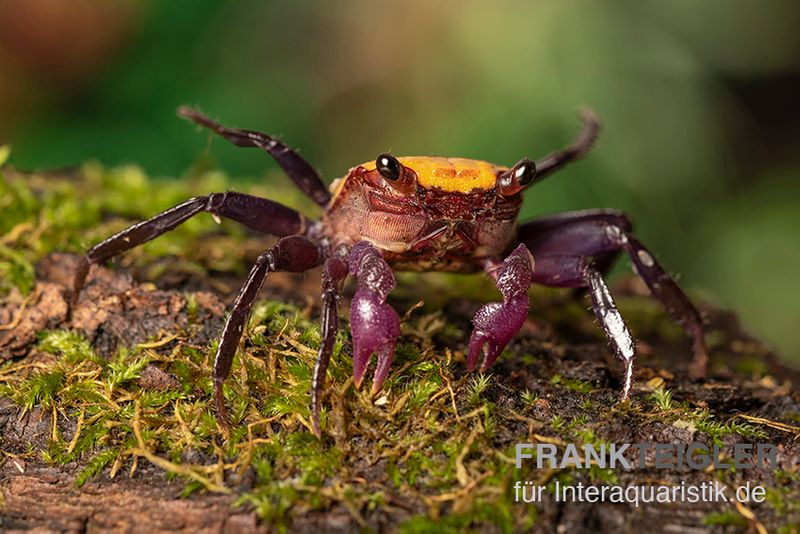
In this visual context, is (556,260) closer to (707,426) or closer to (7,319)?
(707,426)

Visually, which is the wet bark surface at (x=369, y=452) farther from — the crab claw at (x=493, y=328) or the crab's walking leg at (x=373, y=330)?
the crab's walking leg at (x=373, y=330)

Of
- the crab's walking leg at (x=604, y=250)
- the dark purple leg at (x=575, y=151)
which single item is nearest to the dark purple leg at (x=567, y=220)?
the crab's walking leg at (x=604, y=250)

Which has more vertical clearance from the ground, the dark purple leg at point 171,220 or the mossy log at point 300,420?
the dark purple leg at point 171,220

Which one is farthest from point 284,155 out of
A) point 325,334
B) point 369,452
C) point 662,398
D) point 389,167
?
point 662,398

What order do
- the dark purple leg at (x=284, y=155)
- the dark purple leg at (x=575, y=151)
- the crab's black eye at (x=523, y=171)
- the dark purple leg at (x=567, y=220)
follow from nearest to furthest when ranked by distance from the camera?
the crab's black eye at (x=523, y=171), the dark purple leg at (x=284, y=155), the dark purple leg at (x=567, y=220), the dark purple leg at (x=575, y=151)

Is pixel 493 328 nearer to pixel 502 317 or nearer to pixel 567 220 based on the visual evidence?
pixel 502 317

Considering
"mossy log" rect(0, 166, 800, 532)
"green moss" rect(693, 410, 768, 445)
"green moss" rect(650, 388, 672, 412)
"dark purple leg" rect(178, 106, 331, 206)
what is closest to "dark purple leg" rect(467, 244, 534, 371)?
"mossy log" rect(0, 166, 800, 532)
